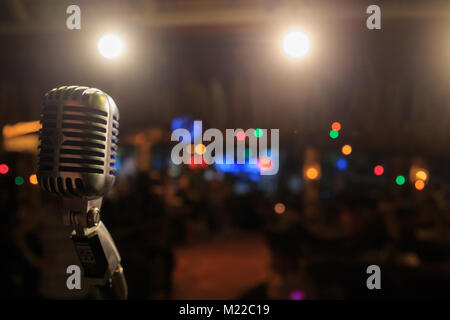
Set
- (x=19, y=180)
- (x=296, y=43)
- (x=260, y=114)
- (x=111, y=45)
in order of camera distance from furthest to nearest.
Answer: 1. (x=260, y=114)
2. (x=19, y=180)
3. (x=296, y=43)
4. (x=111, y=45)

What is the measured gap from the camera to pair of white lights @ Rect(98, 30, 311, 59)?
297 centimetres

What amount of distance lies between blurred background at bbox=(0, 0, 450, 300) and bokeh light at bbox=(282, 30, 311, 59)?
→ 0.01 m

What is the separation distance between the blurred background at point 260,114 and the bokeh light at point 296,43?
1 cm

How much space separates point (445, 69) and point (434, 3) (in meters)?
1.01

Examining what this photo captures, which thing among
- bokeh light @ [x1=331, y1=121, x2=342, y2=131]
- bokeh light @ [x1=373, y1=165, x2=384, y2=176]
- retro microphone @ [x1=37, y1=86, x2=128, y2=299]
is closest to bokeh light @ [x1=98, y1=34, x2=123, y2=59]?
retro microphone @ [x1=37, y1=86, x2=128, y2=299]

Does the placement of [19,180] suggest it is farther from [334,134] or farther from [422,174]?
[422,174]

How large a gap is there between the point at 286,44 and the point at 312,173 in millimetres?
5001

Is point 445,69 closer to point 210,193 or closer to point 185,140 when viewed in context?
point 185,140

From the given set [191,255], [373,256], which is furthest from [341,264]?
[191,255]

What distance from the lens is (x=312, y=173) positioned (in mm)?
7840

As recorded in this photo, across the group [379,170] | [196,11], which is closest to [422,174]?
[379,170]

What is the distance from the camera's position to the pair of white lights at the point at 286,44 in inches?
117

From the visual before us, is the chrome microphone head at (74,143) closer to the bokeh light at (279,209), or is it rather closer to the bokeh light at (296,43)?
the bokeh light at (296,43)
